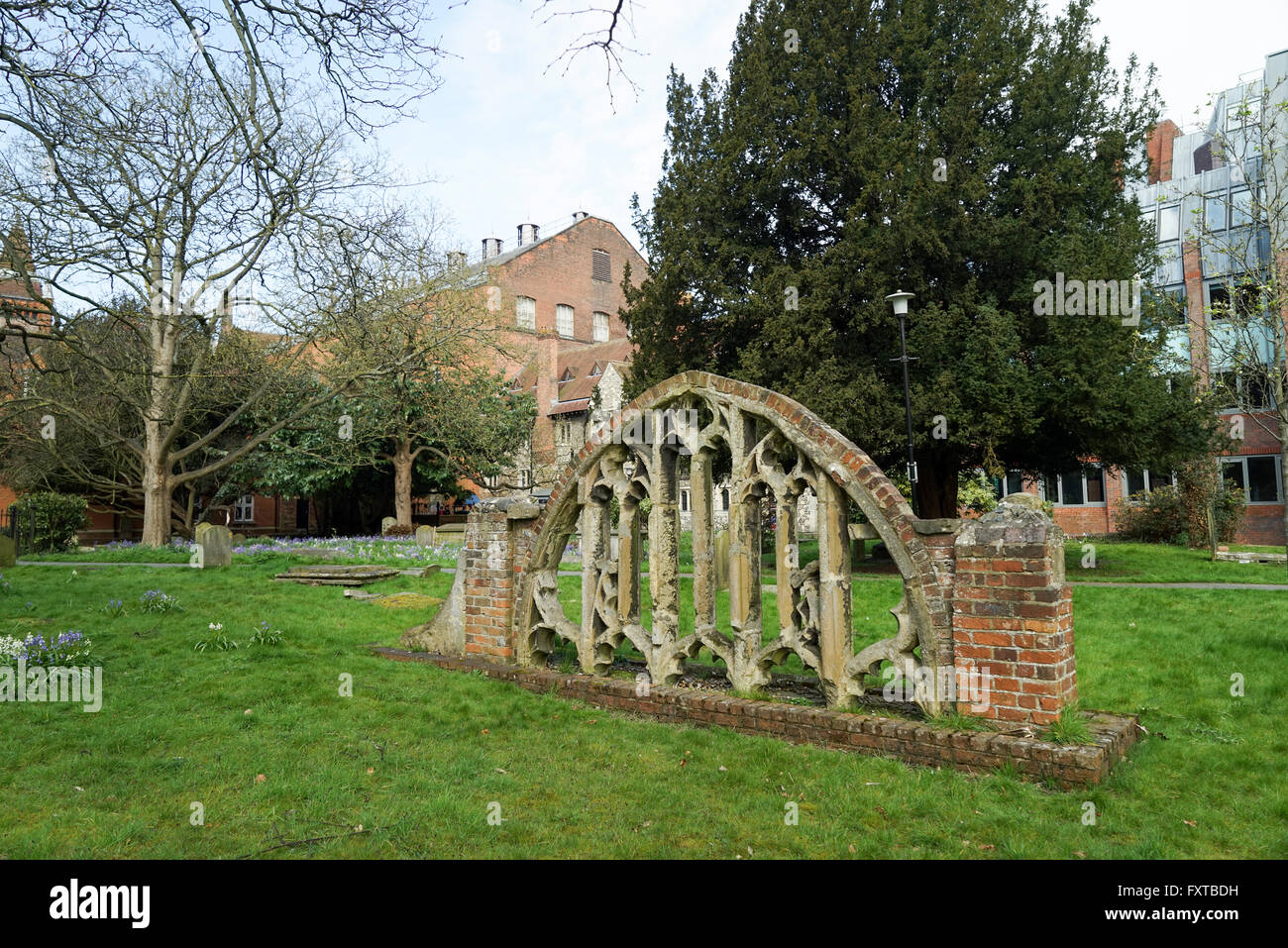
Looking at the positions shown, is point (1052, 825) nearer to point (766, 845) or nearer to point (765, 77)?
point (766, 845)

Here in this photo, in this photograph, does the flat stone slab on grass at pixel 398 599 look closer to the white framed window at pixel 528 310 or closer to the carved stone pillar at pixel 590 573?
Result: the carved stone pillar at pixel 590 573

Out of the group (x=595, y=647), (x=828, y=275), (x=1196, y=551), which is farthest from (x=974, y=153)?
(x=595, y=647)

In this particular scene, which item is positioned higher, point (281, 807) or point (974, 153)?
point (974, 153)

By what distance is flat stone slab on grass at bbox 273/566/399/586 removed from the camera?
1478cm

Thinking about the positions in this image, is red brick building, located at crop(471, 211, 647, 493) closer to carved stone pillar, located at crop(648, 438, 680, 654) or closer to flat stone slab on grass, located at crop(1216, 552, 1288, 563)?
flat stone slab on grass, located at crop(1216, 552, 1288, 563)

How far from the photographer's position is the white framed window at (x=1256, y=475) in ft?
92.5

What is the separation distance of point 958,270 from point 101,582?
17891 millimetres

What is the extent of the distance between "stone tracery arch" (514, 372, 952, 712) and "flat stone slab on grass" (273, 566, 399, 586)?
8087 mm

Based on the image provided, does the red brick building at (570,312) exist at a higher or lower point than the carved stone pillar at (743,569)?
higher

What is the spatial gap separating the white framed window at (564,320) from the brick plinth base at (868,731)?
41989mm

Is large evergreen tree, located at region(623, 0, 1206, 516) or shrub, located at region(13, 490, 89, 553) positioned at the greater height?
large evergreen tree, located at region(623, 0, 1206, 516)

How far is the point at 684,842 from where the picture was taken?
4.24 metres

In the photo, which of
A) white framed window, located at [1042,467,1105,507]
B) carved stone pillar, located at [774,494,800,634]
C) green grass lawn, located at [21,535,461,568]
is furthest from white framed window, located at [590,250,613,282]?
carved stone pillar, located at [774,494,800,634]

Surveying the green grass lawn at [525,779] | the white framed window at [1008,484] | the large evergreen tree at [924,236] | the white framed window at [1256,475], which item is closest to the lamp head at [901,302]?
the large evergreen tree at [924,236]
